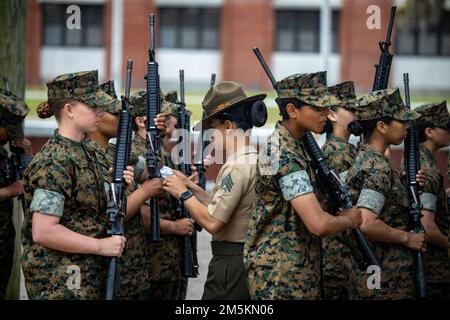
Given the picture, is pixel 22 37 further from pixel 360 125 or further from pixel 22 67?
pixel 360 125

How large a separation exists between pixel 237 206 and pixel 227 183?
156mm

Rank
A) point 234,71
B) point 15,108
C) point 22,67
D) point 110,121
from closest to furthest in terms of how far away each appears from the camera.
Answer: point 110,121, point 15,108, point 22,67, point 234,71

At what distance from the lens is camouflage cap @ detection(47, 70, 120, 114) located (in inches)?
204

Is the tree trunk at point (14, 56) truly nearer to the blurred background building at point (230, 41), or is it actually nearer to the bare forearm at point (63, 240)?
the bare forearm at point (63, 240)

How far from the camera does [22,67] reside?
27.8 ft

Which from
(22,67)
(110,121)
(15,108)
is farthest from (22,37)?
(110,121)

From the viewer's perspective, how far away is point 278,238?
507 cm

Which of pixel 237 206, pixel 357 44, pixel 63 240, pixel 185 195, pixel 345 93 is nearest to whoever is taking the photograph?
pixel 63 240

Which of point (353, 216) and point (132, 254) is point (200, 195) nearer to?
point (132, 254)

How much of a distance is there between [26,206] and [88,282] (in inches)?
20.1

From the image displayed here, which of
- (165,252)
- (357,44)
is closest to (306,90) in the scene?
(165,252)

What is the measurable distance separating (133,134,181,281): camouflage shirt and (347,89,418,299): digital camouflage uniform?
1283 millimetres

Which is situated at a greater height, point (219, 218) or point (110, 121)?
point (110, 121)

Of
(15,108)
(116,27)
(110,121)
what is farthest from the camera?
(116,27)
